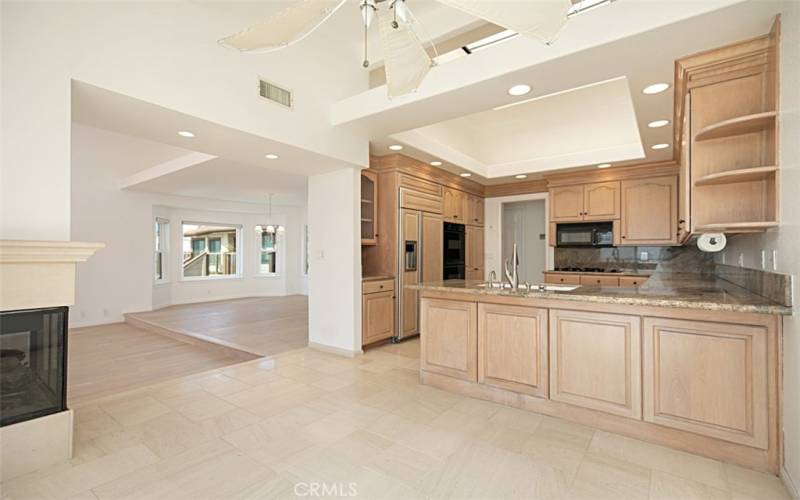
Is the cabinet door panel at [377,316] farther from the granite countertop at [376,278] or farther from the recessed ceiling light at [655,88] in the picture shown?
the recessed ceiling light at [655,88]

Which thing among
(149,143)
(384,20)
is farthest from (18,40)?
(149,143)

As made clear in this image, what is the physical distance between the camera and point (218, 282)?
30.2ft

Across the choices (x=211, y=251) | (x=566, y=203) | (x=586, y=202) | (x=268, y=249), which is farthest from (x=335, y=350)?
(x=211, y=251)

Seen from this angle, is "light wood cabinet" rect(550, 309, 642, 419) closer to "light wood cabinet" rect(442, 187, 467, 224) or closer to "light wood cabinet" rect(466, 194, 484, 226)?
"light wood cabinet" rect(442, 187, 467, 224)

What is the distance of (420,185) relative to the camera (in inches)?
203

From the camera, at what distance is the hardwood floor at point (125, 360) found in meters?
3.54

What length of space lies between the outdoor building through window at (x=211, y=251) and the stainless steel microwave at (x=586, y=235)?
25.4ft

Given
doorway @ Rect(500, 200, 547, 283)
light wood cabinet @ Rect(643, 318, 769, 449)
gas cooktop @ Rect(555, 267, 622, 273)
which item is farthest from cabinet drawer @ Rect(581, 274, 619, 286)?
light wood cabinet @ Rect(643, 318, 769, 449)

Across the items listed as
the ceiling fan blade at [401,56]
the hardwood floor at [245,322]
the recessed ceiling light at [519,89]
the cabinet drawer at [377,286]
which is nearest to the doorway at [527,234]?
the cabinet drawer at [377,286]

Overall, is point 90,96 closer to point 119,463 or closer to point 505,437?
point 119,463

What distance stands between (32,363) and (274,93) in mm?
2554

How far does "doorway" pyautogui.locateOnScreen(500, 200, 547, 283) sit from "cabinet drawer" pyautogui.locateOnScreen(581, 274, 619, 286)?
1179mm

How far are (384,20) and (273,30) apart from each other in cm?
56

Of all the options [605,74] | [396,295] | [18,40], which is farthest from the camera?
[396,295]
